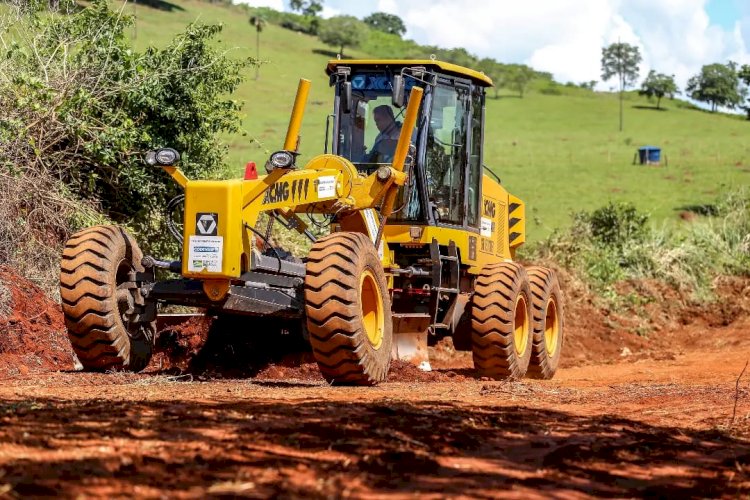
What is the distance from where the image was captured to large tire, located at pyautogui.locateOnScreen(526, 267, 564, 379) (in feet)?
48.2

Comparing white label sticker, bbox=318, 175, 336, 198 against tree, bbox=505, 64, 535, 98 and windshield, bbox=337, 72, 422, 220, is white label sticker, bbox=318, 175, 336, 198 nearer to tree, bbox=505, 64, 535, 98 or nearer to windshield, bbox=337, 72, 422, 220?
windshield, bbox=337, 72, 422, 220

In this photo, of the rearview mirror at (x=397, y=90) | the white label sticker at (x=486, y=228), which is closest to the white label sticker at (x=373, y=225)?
the rearview mirror at (x=397, y=90)

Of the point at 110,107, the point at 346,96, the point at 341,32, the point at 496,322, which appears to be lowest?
the point at 496,322

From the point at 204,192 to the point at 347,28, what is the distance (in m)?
117

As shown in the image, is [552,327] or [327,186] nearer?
[327,186]

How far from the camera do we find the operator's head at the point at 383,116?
42.3 feet

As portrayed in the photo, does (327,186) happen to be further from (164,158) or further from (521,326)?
(521,326)

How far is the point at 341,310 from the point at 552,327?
21.9 ft

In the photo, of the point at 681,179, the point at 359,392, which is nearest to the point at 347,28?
the point at 681,179

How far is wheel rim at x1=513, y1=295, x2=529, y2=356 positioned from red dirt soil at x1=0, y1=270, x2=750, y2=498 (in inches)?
75.3

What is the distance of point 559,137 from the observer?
83.7 m

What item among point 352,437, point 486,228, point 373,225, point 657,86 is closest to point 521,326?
point 486,228

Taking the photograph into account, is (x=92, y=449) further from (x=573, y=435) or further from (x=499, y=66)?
(x=499, y=66)

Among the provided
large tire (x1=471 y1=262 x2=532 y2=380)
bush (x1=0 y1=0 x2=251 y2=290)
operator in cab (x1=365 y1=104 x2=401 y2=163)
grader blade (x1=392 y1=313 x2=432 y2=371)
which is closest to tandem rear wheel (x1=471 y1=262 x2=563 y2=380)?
large tire (x1=471 y1=262 x2=532 y2=380)
